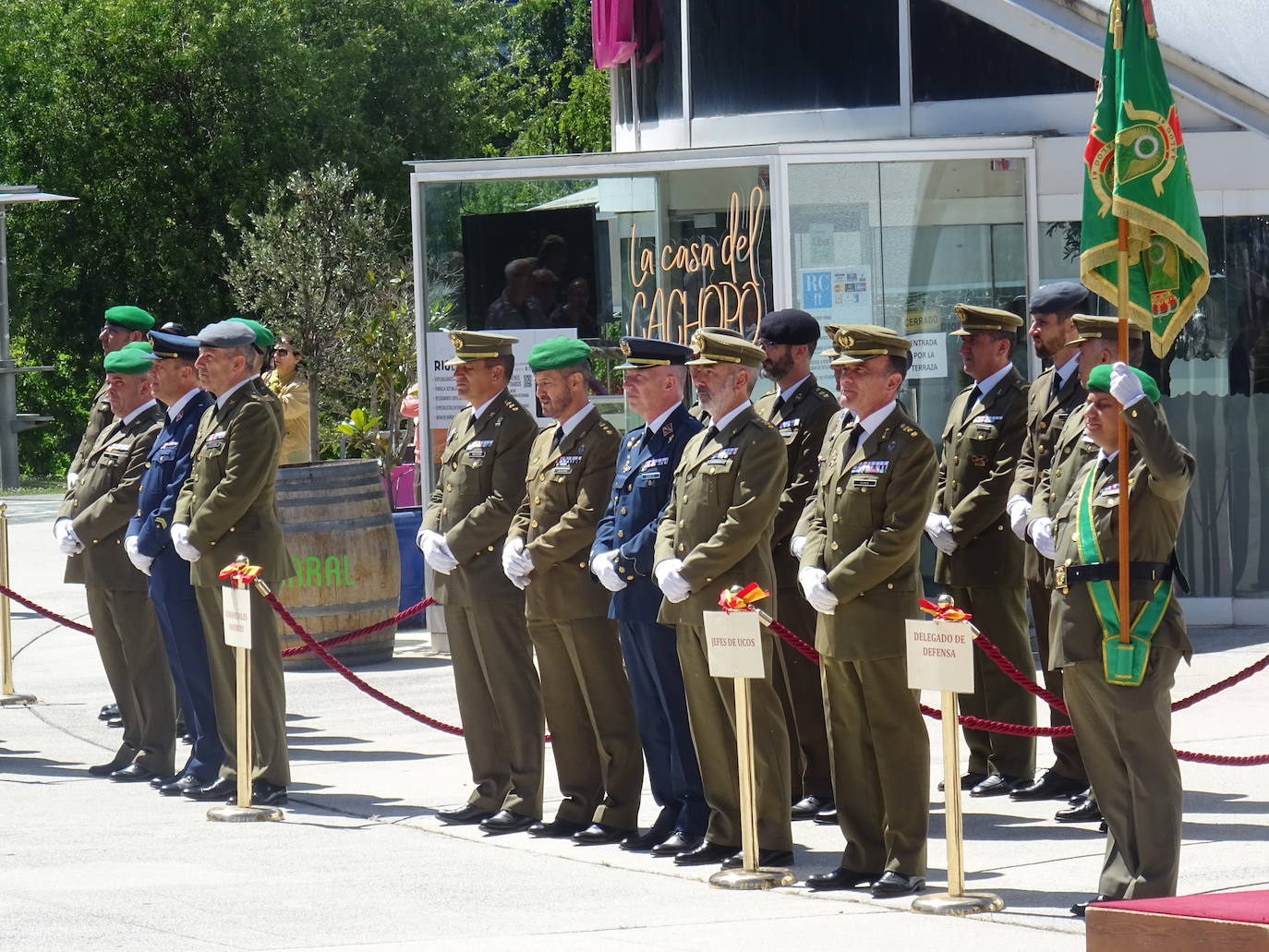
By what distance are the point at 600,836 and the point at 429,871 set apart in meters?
0.80

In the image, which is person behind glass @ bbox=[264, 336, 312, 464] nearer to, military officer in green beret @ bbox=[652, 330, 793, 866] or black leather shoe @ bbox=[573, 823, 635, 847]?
black leather shoe @ bbox=[573, 823, 635, 847]

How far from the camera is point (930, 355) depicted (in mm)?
12211

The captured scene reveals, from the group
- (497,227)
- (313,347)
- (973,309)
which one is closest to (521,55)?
(313,347)

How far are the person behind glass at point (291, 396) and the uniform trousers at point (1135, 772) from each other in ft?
27.8

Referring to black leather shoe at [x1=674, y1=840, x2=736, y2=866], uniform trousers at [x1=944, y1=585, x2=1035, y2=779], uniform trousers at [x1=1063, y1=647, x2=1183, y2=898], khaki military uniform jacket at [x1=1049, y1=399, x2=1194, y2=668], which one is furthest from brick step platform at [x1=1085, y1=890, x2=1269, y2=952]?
uniform trousers at [x1=944, y1=585, x2=1035, y2=779]

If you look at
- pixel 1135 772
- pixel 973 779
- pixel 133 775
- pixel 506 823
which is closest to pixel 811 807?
pixel 973 779

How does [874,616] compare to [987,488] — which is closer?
[874,616]

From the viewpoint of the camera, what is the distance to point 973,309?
8.51 m

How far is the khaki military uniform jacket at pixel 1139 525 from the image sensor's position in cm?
591

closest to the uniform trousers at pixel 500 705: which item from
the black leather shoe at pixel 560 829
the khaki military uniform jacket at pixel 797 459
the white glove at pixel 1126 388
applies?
the black leather shoe at pixel 560 829

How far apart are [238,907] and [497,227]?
265 inches

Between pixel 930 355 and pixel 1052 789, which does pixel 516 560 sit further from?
pixel 930 355

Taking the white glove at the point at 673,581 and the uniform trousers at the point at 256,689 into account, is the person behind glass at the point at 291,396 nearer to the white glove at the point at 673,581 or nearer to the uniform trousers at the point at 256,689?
the uniform trousers at the point at 256,689

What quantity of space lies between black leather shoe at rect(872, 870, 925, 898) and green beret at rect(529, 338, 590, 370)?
245 centimetres
